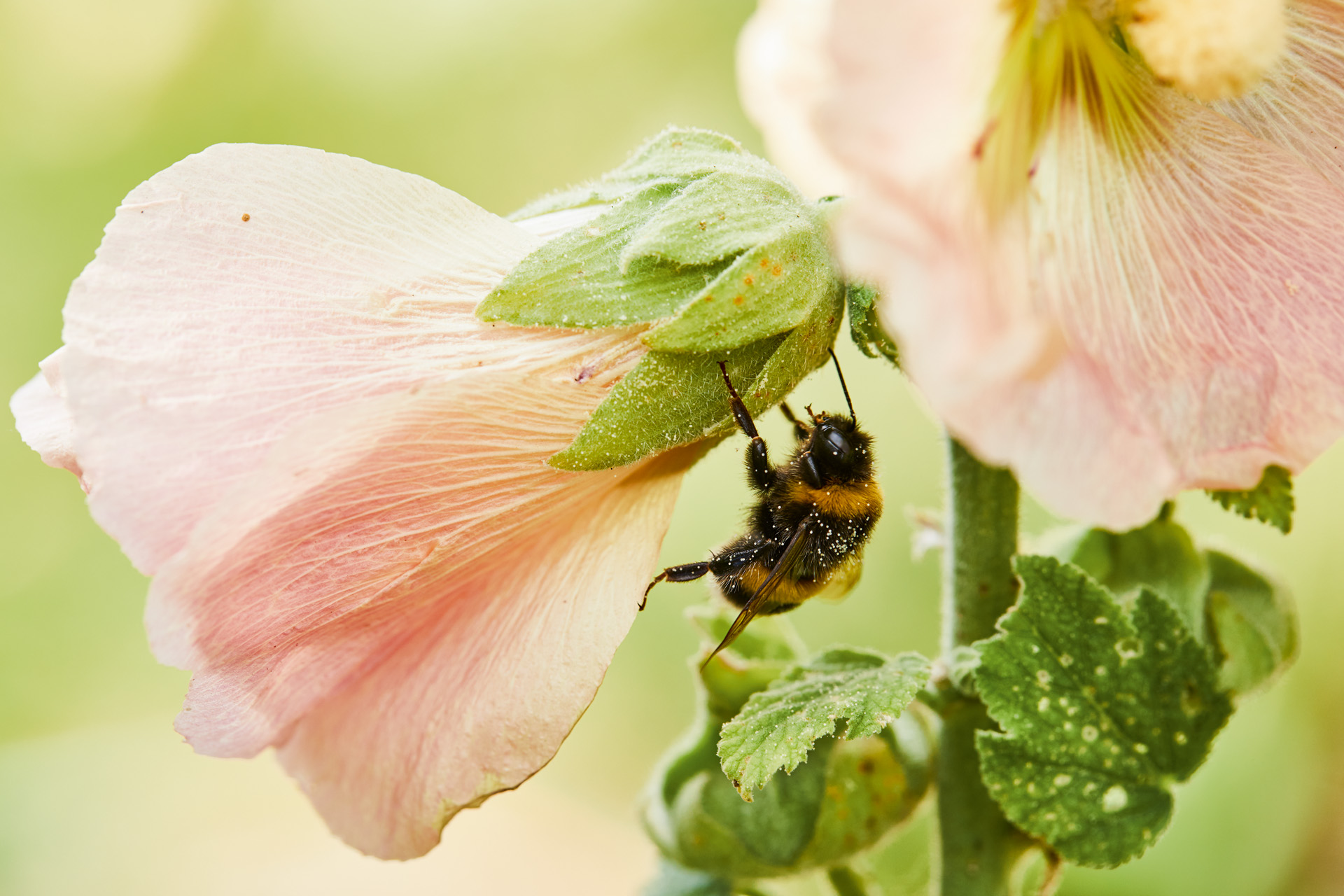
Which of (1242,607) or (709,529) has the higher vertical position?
(1242,607)

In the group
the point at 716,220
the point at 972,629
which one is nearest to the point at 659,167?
the point at 716,220

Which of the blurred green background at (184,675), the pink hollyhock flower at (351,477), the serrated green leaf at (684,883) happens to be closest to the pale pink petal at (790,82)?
the pink hollyhock flower at (351,477)

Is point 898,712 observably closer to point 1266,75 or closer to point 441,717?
point 441,717

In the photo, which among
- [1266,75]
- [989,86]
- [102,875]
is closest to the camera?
[989,86]

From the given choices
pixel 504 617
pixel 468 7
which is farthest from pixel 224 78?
pixel 504 617

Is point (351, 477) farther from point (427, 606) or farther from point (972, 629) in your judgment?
point (972, 629)

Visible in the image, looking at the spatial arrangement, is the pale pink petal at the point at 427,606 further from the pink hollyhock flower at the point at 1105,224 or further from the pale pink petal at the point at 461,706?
the pink hollyhock flower at the point at 1105,224

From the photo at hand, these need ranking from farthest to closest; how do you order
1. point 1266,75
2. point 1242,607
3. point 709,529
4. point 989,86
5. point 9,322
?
point 9,322 < point 709,529 < point 1242,607 < point 1266,75 < point 989,86
